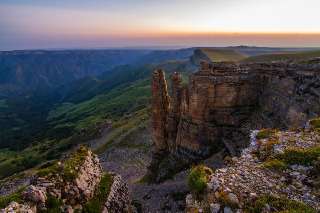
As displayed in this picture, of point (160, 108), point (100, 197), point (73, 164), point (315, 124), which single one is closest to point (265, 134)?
point (315, 124)

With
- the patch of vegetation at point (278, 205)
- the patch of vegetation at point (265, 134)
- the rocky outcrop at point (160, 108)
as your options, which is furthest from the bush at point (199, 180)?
the rocky outcrop at point (160, 108)

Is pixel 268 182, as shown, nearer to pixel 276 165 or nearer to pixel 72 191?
pixel 276 165

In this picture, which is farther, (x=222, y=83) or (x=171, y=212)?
(x=222, y=83)

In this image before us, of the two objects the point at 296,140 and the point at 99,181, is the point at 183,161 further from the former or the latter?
the point at 296,140

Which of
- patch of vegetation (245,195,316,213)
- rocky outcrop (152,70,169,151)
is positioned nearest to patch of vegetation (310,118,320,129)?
patch of vegetation (245,195,316,213)

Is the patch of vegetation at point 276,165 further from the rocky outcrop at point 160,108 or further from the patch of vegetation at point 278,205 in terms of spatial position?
the rocky outcrop at point 160,108

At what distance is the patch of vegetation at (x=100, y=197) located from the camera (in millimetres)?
31453

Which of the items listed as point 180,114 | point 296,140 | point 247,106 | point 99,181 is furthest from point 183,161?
point 296,140

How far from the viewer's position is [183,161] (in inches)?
2309

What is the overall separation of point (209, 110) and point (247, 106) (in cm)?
604

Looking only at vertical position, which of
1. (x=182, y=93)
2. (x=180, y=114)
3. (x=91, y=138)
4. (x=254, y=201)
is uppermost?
(x=254, y=201)

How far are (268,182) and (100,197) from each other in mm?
20272

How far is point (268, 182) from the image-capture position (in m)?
18.5

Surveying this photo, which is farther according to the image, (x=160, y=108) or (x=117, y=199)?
(x=160, y=108)
